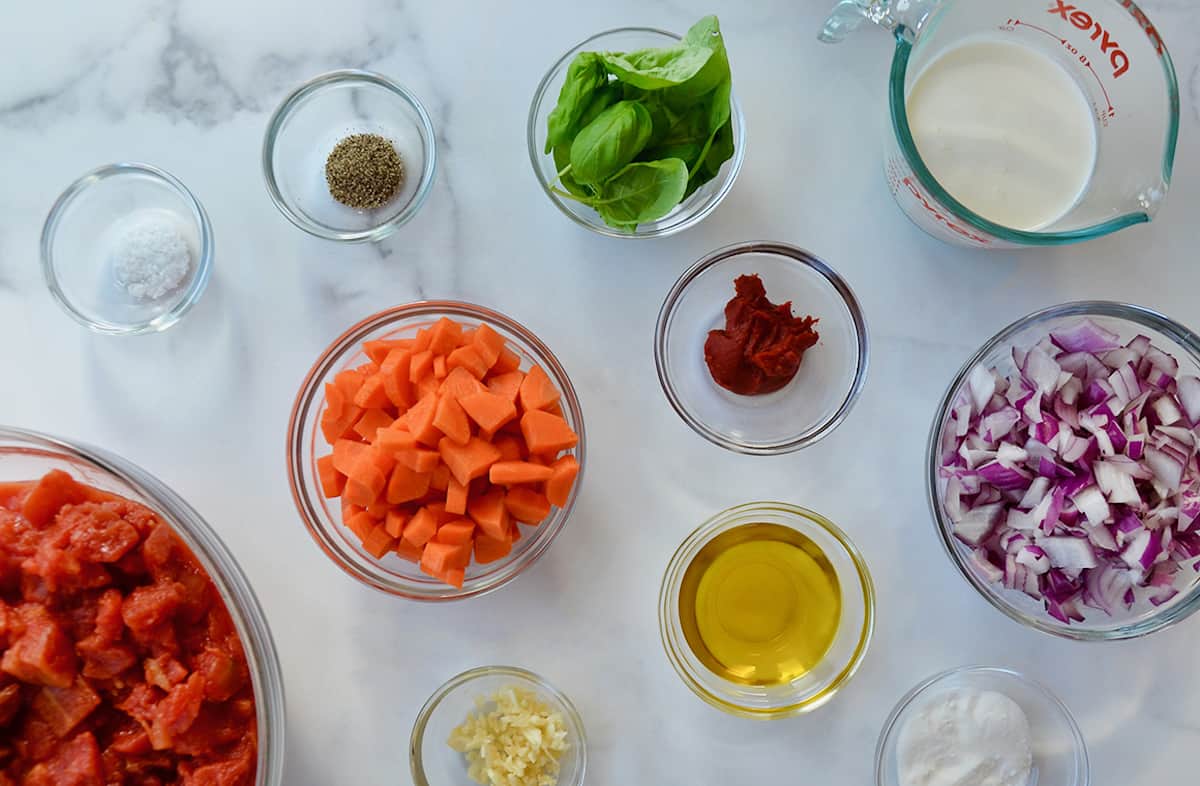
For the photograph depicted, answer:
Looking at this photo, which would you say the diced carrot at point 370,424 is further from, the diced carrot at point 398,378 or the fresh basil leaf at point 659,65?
the fresh basil leaf at point 659,65

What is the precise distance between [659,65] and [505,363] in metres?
0.63

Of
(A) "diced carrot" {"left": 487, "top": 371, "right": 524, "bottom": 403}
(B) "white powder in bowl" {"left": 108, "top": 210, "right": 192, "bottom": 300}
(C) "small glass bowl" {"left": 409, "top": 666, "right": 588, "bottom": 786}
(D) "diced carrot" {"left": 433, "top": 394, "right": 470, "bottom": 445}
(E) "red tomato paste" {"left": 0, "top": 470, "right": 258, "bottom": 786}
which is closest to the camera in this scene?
(E) "red tomato paste" {"left": 0, "top": 470, "right": 258, "bottom": 786}

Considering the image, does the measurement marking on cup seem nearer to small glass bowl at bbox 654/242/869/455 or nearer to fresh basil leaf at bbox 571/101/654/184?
small glass bowl at bbox 654/242/869/455

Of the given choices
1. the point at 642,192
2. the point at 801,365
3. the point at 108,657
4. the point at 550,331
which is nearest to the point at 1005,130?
the point at 801,365

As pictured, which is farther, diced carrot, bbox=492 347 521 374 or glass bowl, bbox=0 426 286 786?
diced carrot, bbox=492 347 521 374

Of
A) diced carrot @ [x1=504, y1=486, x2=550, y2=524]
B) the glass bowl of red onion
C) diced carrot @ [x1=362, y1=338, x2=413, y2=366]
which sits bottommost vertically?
the glass bowl of red onion

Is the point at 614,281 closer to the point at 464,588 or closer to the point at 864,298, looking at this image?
the point at 864,298

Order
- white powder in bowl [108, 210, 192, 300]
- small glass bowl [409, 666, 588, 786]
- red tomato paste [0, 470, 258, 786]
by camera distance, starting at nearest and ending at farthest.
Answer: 1. red tomato paste [0, 470, 258, 786]
2. small glass bowl [409, 666, 588, 786]
3. white powder in bowl [108, 210, 192, 300]

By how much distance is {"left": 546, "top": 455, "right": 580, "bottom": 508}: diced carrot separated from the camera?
172 cm

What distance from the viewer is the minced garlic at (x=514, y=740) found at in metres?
1.82

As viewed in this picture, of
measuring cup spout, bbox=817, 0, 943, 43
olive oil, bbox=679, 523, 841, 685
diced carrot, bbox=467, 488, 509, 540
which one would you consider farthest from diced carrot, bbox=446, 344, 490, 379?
measuring cup spout, bbox=817, 0, 943, 43

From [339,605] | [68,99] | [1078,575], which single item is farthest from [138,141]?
[1078,575]

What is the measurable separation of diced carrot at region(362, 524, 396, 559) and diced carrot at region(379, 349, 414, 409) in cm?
24

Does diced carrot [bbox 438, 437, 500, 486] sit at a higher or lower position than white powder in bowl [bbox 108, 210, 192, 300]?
lower
